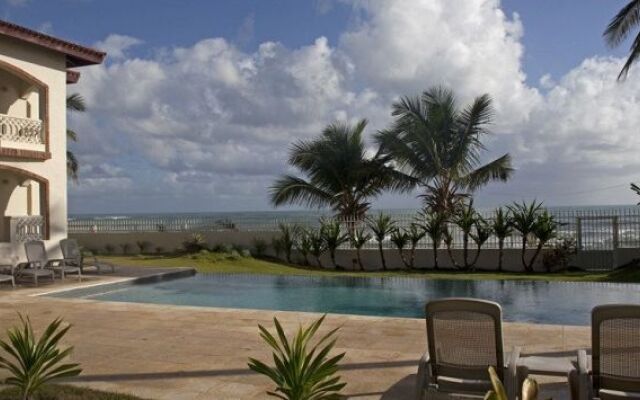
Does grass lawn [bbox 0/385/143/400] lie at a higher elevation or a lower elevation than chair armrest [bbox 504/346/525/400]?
lower

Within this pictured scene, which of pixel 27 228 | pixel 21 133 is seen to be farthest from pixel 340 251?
pixel 21 133

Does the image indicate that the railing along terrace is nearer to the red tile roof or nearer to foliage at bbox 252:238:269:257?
foliage at bbox 252:238:269:257

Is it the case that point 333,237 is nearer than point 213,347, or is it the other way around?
point 213,347

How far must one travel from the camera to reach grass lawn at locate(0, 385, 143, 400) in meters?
5.47

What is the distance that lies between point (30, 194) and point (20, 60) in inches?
187

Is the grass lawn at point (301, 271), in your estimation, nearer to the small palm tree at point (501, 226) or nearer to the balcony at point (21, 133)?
the small palm tree at point (501, 226)

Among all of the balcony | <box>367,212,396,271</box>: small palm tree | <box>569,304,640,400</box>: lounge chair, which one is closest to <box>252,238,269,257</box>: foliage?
<box>367,212,396,271</box>: small palm tree

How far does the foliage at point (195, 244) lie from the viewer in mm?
24391

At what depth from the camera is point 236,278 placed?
17.7 metres

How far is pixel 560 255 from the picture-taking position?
64.2 ft

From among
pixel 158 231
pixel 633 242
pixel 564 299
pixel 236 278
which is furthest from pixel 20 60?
pixel 633 242

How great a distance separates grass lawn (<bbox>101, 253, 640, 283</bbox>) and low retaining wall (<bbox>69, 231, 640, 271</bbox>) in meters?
1.14

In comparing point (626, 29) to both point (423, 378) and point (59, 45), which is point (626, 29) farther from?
point (423, 378)

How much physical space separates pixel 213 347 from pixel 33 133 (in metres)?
11.8
